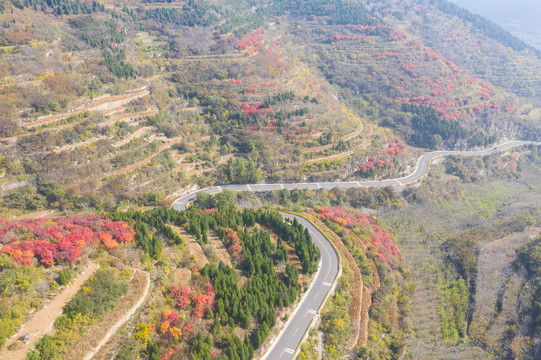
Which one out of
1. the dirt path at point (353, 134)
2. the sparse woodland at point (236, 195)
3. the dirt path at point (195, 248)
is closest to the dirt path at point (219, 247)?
the sparse woodland at point (236, 195)

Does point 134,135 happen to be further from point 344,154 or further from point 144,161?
point 344,154

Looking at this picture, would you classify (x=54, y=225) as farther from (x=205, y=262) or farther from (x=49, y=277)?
(x=205, y=262)

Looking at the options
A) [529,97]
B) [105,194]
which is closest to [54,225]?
[105,194]

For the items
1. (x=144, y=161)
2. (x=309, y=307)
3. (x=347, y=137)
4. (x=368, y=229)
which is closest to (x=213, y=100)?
(x=144, y=161)

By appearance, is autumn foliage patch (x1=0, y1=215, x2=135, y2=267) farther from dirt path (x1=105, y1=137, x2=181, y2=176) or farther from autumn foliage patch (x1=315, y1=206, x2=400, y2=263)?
autumn foliage patch (x1=315, y1=206, x2=400, y2=263)

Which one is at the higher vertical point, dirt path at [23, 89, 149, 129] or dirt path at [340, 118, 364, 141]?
dirt path at [23, 89, 149, 129]

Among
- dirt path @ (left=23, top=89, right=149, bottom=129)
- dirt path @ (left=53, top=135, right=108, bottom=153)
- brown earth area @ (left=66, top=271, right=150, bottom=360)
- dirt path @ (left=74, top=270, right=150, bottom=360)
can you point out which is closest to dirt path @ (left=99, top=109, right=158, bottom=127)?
dirt path @ (left=23, top=89, right=149, bottom=129)
